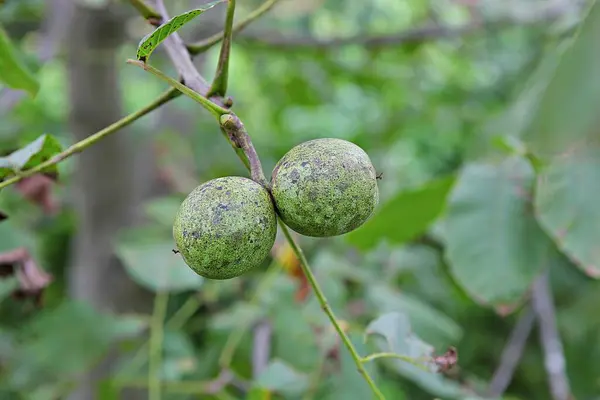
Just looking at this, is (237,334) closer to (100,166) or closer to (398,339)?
(398,339)

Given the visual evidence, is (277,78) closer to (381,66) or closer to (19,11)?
(381,66)

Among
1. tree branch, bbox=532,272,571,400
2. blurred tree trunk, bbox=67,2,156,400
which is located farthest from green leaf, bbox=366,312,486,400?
blurred tree trunk, bbox=67,2,156,400

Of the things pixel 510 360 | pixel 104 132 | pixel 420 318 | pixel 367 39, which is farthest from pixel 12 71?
pixel 367 39

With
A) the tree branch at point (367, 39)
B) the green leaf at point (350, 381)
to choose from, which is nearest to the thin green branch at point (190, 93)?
the green leaf at point (350, 381)

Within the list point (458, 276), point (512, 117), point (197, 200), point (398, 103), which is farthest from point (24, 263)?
point (398, 103)

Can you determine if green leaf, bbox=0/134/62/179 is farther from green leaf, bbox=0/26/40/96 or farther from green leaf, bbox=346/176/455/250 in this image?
green leaf, bbox=346/176/455/250

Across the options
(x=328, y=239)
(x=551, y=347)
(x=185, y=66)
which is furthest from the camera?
(x=328, y=239)

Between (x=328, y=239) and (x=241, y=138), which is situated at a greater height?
(x=241, y=138)
